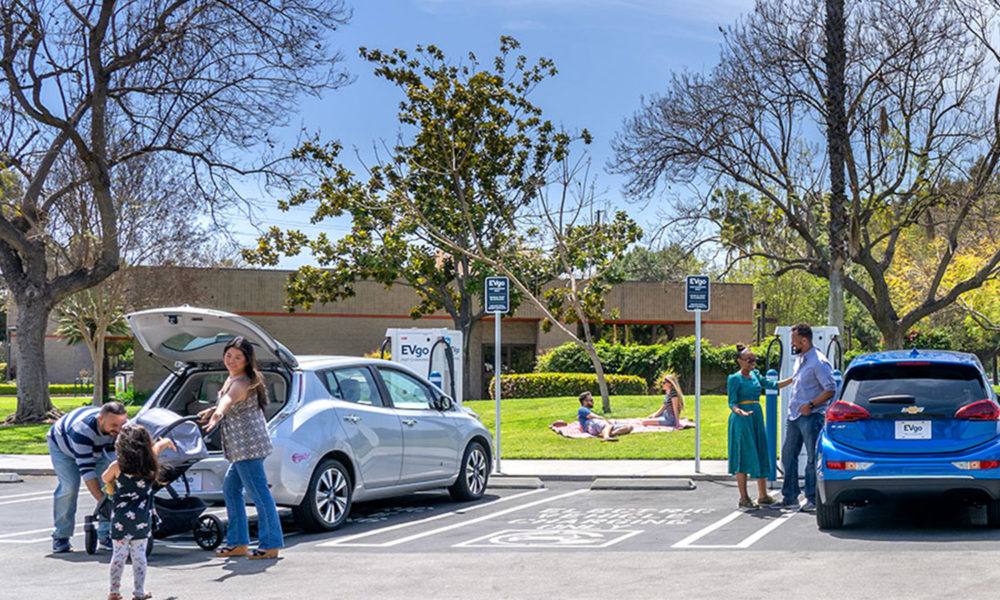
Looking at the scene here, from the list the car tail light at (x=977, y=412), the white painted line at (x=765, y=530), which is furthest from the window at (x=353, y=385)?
the car tail light at (x=977, y=412)

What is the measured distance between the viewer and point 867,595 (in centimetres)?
693

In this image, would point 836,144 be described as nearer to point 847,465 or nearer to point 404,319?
point 847,465

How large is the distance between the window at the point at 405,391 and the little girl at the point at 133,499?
4.12 metres

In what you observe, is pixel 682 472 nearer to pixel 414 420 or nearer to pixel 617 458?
pixel 617 458

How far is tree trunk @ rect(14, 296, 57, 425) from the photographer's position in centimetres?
2897

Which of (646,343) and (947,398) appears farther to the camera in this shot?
(646,343)

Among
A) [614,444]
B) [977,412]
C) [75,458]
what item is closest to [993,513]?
[977,412]

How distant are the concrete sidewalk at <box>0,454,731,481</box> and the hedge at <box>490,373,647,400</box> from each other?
16.8 metres

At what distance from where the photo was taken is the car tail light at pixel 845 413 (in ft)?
32.4

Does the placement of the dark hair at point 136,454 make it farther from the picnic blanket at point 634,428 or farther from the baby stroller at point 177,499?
the picnic blanket at point 634,428

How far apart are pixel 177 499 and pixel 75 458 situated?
34.7 inches

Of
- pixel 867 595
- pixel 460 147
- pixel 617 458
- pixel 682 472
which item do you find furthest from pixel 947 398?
pixel 460 147

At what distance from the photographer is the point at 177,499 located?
9.42m

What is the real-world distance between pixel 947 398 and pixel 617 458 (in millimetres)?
7829
